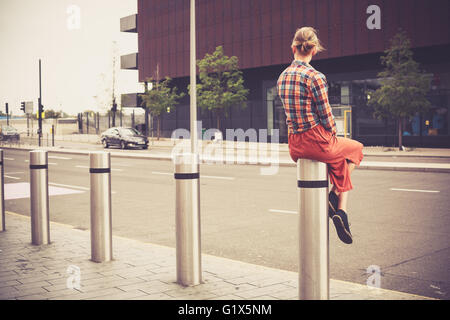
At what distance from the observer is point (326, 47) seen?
37062 millimetres

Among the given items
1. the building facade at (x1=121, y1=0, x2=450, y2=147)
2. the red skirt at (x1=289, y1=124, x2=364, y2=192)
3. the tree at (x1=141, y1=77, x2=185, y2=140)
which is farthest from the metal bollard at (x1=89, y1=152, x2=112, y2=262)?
the tree at (x1=141, y1=77, x2=185, y2=140)

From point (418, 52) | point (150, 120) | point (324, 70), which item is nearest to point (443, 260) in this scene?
point (418, 52)

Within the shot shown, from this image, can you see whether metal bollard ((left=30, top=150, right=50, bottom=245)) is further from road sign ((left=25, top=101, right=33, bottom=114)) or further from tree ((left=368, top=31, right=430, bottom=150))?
road sign ((left=25, top=101, right=33, bottom=114))

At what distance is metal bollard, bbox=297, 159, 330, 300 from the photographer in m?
3.34

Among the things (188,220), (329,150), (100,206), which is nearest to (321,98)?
(329,150)

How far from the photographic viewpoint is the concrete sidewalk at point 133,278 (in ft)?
13.3

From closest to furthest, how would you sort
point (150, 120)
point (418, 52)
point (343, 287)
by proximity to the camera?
1. point (343, 287)
2. point (418, 52)
3. point (150, 120)

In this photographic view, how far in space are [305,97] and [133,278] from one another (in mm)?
2238

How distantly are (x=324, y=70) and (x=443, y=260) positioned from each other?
35.8 metres

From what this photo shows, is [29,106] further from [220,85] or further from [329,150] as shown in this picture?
[329,150]

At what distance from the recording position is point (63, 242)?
622 cm

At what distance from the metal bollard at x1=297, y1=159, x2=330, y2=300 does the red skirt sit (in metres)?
0.28
